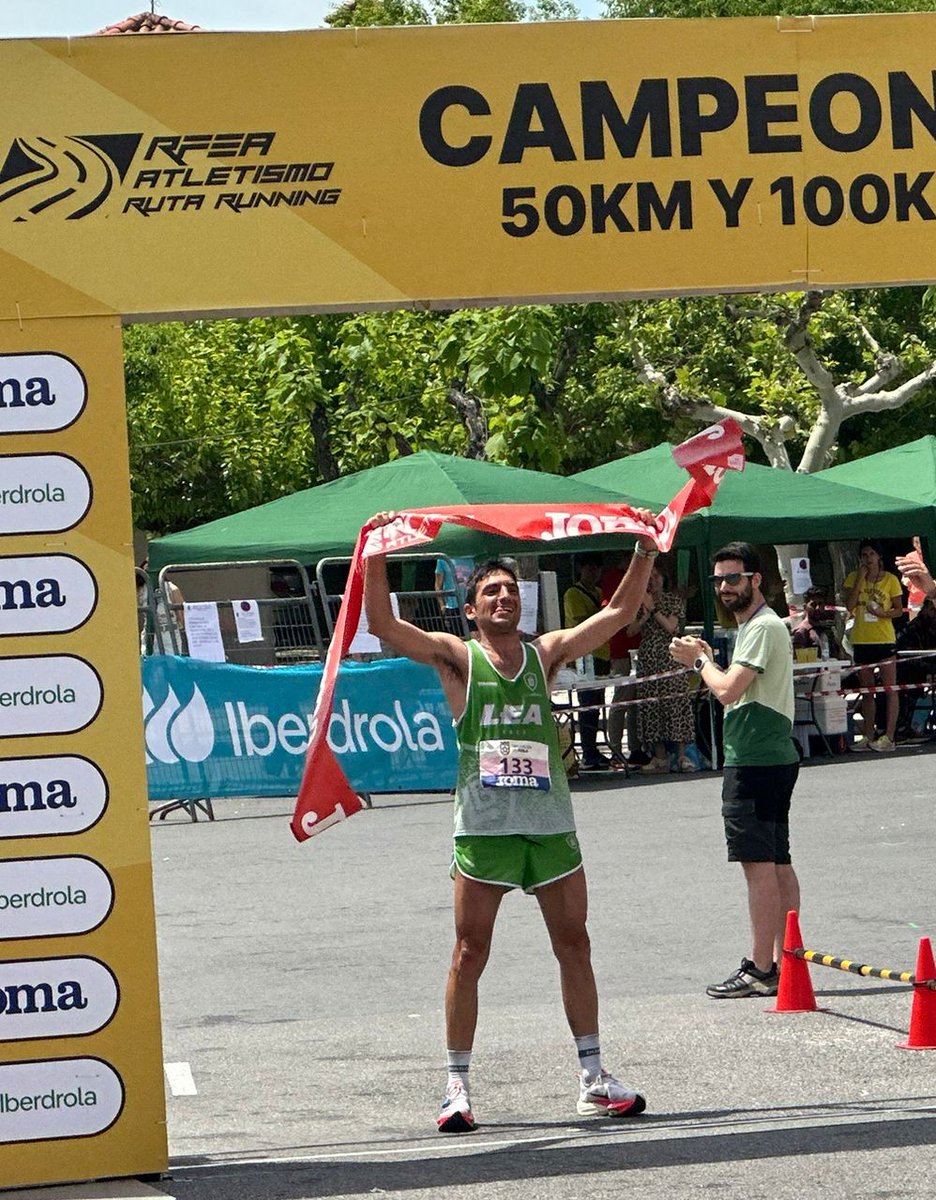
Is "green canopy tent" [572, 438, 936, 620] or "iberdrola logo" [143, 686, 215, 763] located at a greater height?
"green canopy tent" [572, 438, 936, 620]

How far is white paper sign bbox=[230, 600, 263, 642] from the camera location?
18531mm

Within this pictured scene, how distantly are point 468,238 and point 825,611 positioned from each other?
14.5 meters

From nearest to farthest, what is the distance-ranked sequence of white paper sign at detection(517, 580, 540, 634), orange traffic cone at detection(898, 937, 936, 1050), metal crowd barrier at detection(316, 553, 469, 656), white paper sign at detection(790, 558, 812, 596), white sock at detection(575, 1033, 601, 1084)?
white sock at detection(575, 1033, 601, 1084) < orange traffic cone at detection(898, 937, 936, 1050) < metal crowd barrier at detection(316, 553, 469, 656) < white paper sign at detection(517, 580, 540, 634) < white paper sign at detection(790, 558, 812, 596)

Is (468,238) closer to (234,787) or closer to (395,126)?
(395,126)

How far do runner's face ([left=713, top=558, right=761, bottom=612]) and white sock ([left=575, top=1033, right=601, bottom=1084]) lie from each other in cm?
290

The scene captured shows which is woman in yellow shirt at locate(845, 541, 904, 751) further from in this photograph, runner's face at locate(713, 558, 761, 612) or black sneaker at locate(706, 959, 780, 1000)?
black sneaker at locate(706, 959, 780, 1000)

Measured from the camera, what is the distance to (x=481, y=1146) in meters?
6.73

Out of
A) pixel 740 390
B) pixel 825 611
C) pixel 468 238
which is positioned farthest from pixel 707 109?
pixel 740 390

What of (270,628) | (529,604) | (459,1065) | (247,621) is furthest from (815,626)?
(459,1065)

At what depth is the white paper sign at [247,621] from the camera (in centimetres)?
1853

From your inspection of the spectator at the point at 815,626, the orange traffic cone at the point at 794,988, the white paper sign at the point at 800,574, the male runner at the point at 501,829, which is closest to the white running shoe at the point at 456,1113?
the male runner at the point at 501,829

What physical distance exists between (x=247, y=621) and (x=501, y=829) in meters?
11.8

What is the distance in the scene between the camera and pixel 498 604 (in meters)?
7.20

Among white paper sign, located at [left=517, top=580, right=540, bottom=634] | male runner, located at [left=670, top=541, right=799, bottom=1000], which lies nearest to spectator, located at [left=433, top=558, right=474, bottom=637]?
white paper sign, located at [left=517, top=580, right=540, bottom=634]
